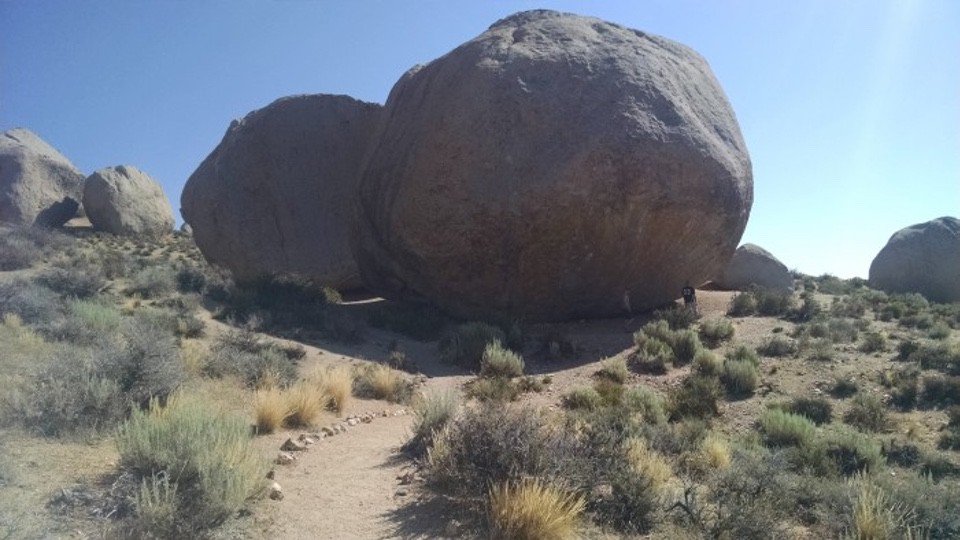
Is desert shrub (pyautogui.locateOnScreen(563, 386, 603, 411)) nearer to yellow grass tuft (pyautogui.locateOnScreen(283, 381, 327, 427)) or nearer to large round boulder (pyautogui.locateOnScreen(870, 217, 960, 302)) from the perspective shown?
yellow grass tuft (pyautogui.locateOnScreen(283, 381, 327, 427))

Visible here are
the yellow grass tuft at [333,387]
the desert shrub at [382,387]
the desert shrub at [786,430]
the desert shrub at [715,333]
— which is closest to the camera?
the desert shrub at [786,430]

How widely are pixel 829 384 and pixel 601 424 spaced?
279 inches

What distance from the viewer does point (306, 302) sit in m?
18.1

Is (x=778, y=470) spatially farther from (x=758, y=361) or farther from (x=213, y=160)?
(x=213, y=160)

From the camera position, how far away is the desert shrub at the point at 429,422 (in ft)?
25.7

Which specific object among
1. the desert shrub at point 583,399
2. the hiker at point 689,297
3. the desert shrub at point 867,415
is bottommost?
the desert shrub at point 867,415

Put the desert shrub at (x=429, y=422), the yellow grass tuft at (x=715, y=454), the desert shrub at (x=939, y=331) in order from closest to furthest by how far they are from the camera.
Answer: the yellow grass tuft at (x=715, y=454)
the desert shrub at (x=429, y=422)
the desert shrub at (x=939, y=331)

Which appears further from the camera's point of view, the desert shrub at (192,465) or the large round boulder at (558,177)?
the large round boulder at (558,177)

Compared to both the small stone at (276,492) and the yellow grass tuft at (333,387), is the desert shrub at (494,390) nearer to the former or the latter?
the yellow grass tuft at (333,387)

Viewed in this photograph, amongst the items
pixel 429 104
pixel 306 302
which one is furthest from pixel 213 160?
pixel 429 104

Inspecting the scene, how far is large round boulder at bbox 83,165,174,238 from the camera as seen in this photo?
33.6 metres

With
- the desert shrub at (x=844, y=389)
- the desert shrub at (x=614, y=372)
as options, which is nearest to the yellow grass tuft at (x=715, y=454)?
the desert shrub at (x=614, y=372)

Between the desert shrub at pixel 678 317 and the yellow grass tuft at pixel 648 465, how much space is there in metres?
9.78

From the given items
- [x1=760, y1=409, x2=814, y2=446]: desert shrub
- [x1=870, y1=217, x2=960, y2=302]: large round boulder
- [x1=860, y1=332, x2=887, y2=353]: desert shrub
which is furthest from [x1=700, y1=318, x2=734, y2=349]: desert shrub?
[x1=870, y1=217, x2=960, y2=302]: large round boulder
